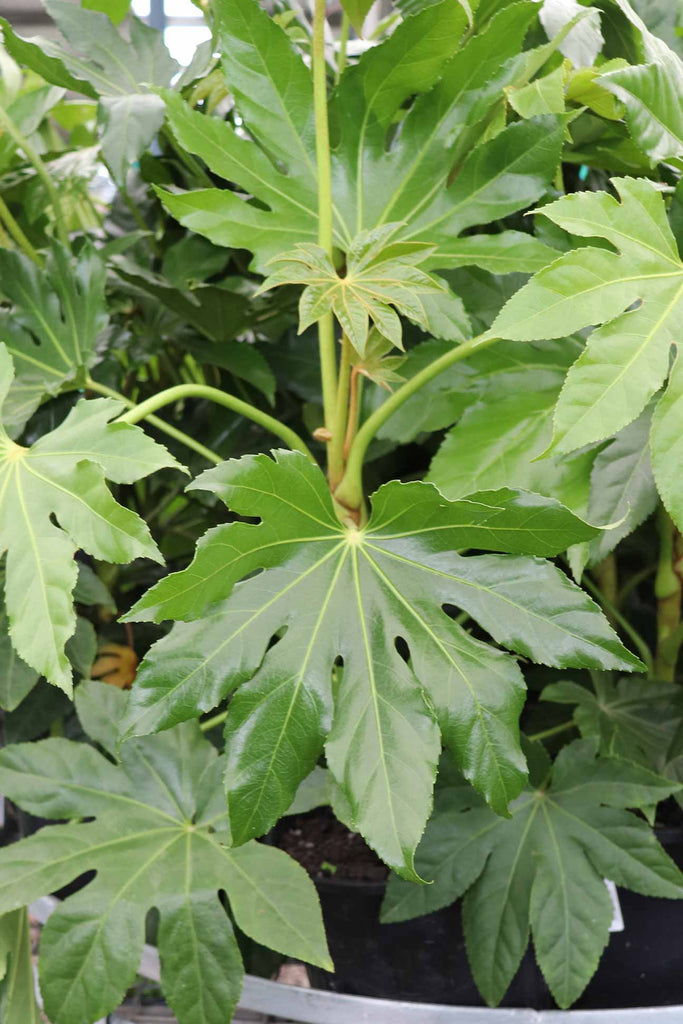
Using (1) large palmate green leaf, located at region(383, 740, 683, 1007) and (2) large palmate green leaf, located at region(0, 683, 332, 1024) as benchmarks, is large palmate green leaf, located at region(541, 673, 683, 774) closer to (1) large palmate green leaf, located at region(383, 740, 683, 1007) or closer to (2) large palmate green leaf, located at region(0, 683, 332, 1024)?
(1) large palmate green leaf, located at region(383, 740, 683, 1007)

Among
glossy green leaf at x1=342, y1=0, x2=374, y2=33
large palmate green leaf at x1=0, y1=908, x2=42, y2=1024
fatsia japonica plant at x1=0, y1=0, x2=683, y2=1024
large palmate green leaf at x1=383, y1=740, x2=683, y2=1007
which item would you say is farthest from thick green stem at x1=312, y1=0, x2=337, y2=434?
large palmate green leaf at x1=0, y1=908, x2=42, y2=1024

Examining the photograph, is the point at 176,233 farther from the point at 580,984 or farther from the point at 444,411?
the point at 580,984

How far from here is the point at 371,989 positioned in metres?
0.73

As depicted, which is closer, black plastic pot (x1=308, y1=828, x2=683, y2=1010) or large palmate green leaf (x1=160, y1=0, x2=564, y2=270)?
large palmate green leaf (x1=160, y1=0, x2=564, y2=270)

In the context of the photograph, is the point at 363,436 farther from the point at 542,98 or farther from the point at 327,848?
the point at 327,848

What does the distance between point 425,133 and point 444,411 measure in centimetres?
21

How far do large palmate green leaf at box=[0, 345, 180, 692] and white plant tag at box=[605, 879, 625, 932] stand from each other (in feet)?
1.51

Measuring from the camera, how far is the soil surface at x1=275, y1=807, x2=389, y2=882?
0.75 metres

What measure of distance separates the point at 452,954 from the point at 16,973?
1.13ft

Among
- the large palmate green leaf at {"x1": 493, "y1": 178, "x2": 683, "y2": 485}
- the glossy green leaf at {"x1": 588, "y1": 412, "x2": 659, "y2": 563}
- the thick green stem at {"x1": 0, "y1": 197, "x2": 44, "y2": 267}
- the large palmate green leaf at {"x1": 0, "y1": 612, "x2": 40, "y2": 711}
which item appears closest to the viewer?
the large palmate green leaf at {"x1": 493, "y1": 178, "x2": 683, "y2": 485}

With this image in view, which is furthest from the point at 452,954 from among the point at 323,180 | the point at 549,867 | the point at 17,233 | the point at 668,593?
the point at 17,233

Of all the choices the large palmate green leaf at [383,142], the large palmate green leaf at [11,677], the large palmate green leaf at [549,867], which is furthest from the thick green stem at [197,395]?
the large palmate green leaf at [549,867]

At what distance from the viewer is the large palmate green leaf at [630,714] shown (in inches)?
28.9

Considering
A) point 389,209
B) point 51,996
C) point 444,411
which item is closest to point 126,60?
point 389,209
